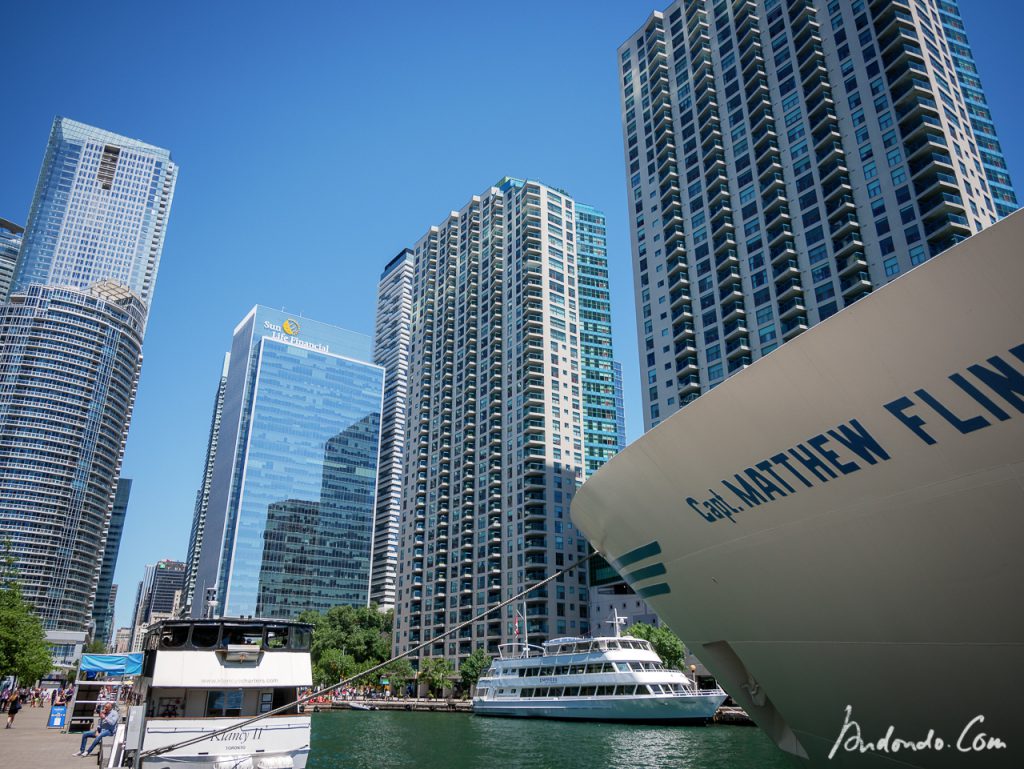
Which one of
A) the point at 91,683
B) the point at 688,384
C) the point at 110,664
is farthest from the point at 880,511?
the point at 688,384

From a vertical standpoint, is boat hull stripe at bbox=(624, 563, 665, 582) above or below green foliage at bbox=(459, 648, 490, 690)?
above

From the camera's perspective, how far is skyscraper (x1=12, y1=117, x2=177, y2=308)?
156625 millimetres

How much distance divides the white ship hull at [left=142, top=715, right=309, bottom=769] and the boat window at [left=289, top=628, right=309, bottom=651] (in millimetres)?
1907

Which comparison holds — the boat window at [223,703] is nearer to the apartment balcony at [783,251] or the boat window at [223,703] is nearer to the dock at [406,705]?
the apartment balcony at [783,251]

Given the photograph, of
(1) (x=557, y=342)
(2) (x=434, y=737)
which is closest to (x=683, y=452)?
(2) (x=434, y=737)

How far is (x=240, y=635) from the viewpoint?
17.7 m

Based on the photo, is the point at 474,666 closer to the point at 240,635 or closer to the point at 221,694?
the point at 240,635

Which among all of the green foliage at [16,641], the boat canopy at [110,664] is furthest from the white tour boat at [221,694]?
the green foliage at [16,641]

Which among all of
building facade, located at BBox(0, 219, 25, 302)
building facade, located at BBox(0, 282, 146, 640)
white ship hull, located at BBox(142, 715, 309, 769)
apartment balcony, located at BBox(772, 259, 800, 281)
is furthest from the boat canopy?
building facade, located at BBox(0, 219, 25, 302)

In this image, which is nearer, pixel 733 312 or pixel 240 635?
pixel 240 635

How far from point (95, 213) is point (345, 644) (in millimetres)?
134766

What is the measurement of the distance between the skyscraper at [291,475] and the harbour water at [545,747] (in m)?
92.7

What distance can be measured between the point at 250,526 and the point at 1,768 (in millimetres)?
124212

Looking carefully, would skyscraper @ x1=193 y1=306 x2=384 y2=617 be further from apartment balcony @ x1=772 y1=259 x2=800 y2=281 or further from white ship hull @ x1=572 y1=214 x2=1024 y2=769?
white ship hull @ x1=572 y1=214 x2=1024 y2=769
